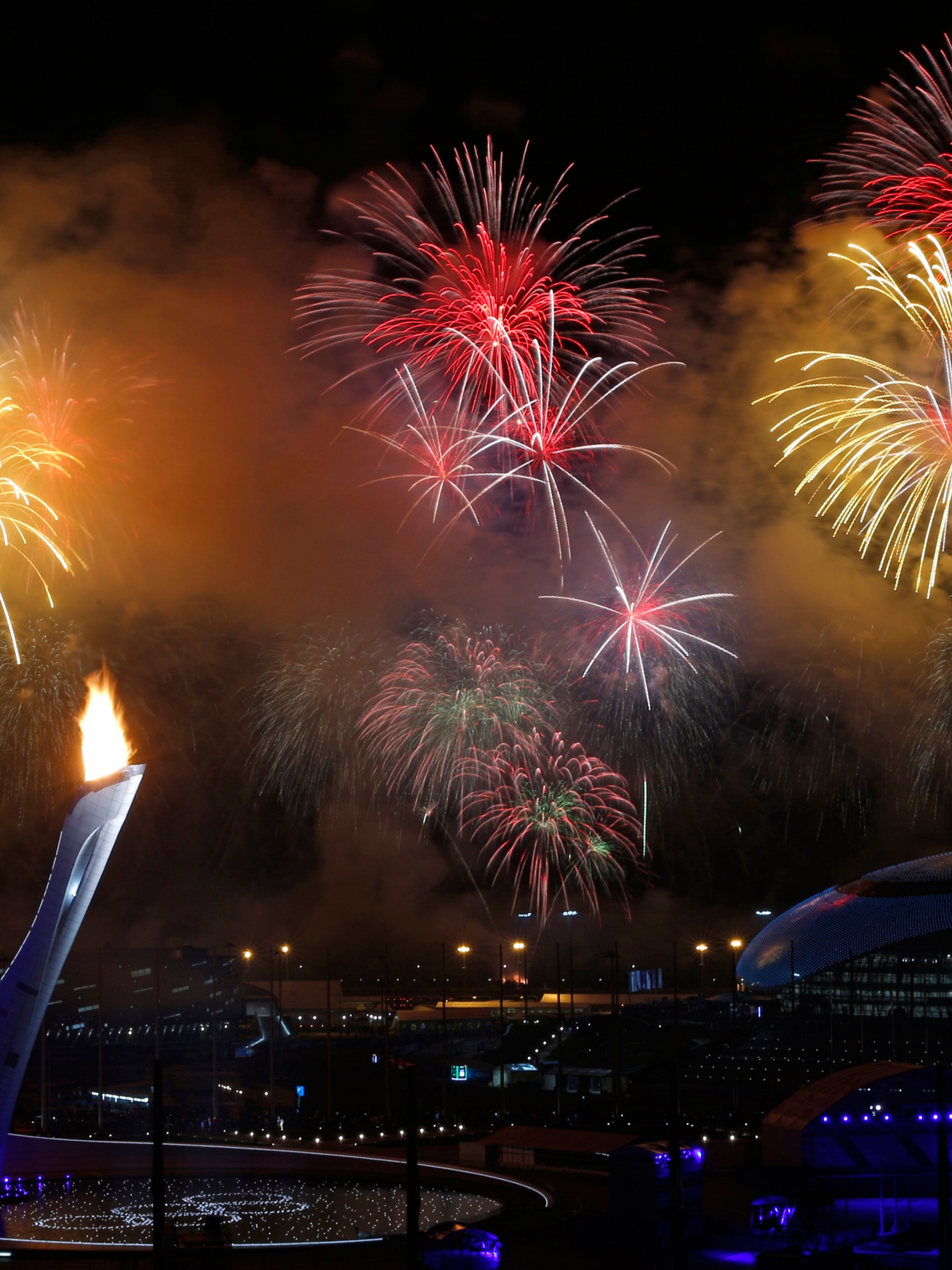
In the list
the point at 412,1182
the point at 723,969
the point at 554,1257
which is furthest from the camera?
the point at 723,969

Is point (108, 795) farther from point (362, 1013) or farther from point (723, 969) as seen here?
point (723, 969)

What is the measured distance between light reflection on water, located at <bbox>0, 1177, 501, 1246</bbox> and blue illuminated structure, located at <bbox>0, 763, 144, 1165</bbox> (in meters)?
4.93

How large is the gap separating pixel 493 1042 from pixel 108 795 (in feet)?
187

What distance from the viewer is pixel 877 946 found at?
7256 centimetres

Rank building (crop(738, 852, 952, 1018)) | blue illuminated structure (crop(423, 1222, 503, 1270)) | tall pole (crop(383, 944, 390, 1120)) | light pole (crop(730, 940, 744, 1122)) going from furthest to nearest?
building (crop(738, 852, 952, 1018)) → light pole (crop(730, 940, 744, 1122)) → tall pole (crop(383, 944, 390, 1120)) → blue illuminated structure (crop(423, 1222, 503, 1270))

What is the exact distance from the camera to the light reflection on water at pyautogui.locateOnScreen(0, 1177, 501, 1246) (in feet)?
96.4

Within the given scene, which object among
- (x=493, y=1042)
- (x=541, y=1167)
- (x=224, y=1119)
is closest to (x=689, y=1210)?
(x=541, y=1167)

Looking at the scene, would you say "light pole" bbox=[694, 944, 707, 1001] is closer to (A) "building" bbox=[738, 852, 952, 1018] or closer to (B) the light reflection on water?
(A) "building" bbox=[738, 852, 952, 1018]

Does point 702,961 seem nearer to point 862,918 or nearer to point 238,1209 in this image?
point 862,918

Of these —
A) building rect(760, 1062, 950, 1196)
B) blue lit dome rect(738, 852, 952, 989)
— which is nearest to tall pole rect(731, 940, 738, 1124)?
blue lit dome rect(738, 852, 952, 989)

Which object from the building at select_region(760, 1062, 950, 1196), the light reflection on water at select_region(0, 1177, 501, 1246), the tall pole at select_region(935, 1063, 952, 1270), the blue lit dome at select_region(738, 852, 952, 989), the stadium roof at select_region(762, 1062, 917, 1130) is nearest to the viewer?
the tall pole at select_region(935, 1063, 952, 1270)

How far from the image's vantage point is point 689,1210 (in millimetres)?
28062

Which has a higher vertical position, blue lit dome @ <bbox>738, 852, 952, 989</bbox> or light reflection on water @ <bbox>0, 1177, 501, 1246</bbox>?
blue lit dome @ <bbox>738, 852, 952, 989</bbox>

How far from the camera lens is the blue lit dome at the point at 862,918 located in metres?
72.8
